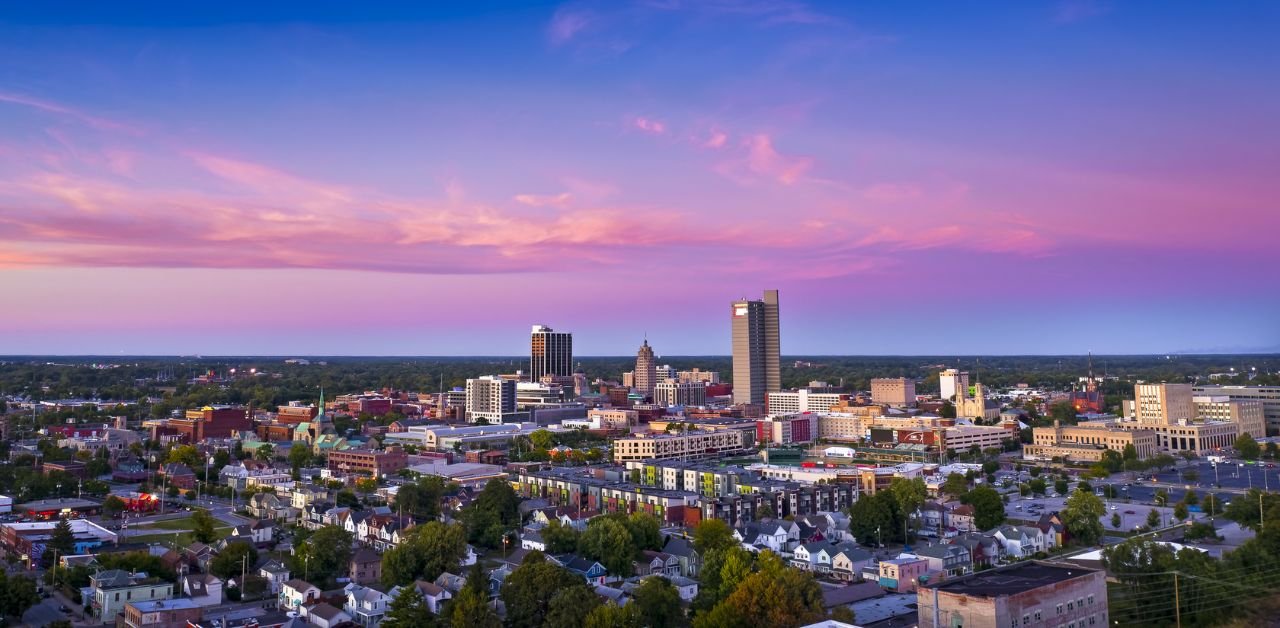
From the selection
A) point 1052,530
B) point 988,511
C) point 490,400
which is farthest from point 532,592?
point 490,400

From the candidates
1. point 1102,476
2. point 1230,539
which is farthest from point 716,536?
point 1102,476

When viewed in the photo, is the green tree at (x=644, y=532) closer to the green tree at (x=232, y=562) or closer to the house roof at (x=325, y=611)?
the house roof at (x=325, y=611)

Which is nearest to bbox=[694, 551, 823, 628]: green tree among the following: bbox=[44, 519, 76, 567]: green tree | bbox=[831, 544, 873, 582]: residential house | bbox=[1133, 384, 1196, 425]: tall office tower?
bbox=[831, 544, 873, 582]: residential house

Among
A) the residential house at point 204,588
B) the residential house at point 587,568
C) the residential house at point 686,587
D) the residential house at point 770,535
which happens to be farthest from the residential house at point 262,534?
the residential house at point 770,535

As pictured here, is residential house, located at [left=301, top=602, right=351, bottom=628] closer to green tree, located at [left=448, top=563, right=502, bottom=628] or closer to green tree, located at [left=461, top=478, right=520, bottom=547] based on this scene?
green tree, located at [left=448, top=563, right=502, bottom=628]

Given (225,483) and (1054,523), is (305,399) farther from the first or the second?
(1054,523)
